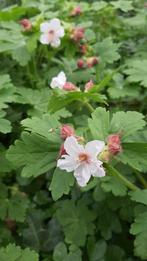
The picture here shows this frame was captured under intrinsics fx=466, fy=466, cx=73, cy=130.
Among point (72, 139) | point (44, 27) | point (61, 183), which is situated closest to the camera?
point (72, 139)

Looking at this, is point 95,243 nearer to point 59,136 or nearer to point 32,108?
point 59,136

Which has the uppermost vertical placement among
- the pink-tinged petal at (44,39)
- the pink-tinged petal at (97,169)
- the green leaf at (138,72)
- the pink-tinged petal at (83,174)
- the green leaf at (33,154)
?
the pink-tinged petal at (97,169)

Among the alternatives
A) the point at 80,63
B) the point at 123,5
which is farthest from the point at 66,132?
the point at 123,5

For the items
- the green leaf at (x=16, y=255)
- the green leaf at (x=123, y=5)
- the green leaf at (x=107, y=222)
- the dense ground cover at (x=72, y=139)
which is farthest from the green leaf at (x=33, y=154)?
the green leaf at (x=123, y=5)

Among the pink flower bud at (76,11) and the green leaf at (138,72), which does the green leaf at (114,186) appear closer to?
the green leaf at (138,72)

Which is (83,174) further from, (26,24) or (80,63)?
(26,24)
